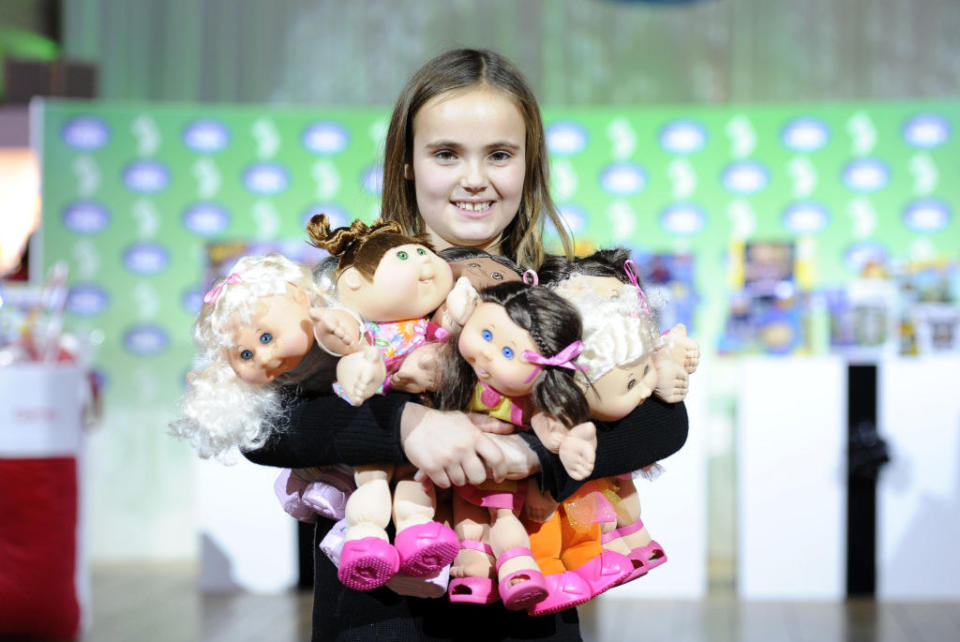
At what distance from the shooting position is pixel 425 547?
133 centimetres

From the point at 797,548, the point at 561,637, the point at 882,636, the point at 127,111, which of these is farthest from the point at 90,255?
the point at 561,637

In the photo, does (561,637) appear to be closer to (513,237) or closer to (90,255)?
(513,237)

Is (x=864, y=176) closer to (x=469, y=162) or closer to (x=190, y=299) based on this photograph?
(x=190, y=299)

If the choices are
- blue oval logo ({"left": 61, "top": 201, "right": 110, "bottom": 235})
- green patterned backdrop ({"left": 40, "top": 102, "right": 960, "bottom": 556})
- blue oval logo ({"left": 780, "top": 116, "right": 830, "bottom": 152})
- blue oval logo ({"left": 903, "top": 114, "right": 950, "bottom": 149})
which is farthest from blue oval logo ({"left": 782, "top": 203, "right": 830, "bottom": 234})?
blue oval logo ({"left": 61, "top": 201, "right": 110, "bottom": 235})

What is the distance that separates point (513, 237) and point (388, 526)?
55 cm

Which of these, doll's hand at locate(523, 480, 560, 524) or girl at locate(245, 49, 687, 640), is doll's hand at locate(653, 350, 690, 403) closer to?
girl at locate(245, 49, 687, 640)

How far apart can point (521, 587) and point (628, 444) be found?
0.25 metres

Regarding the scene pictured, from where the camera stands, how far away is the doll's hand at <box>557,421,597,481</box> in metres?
1.34

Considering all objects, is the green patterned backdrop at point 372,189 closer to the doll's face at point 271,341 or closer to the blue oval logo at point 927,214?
the blue oval logo at point 927,214

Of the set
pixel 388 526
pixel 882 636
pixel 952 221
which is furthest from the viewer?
pixel 952 221

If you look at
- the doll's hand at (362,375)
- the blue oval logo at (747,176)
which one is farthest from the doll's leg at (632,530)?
the blue oval logo at (747,176)

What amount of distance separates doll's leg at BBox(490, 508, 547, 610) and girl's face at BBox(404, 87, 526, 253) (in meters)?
0.48

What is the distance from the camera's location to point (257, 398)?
57.1 inches

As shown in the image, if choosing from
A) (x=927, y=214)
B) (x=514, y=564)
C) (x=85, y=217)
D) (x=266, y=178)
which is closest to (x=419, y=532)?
(x=514, y=564)
